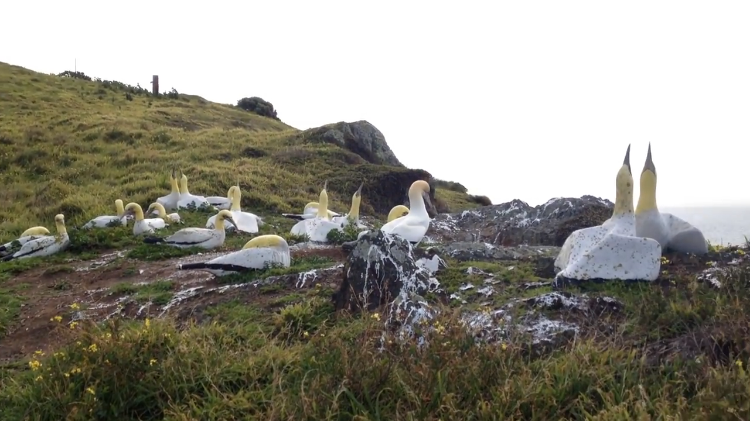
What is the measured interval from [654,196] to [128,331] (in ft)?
17.3

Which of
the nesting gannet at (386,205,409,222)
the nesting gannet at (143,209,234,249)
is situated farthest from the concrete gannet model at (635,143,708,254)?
the nesting gannet at (143,209,234,249)

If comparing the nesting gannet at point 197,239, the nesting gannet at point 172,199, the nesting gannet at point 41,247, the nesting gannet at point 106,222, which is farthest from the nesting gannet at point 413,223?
the nesting gannet at point 172,199

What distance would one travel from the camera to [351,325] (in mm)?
5230

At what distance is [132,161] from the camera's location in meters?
20.0

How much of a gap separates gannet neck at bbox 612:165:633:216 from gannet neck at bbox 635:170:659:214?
1.29 ft

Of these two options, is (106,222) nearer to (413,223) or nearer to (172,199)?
(172,199)

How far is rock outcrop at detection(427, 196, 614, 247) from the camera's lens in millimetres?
11789

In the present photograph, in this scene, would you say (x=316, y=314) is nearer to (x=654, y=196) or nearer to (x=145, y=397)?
(x=145, y=397)

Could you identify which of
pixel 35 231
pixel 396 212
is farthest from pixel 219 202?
pixel 396 212

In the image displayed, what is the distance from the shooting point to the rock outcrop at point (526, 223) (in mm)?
11789

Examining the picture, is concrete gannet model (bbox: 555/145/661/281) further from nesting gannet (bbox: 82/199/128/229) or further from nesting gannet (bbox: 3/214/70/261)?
nesting gannet (bbox: 82/199/128/229)

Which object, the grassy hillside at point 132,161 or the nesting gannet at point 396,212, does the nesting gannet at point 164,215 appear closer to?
the grassy hillside at point 132,161

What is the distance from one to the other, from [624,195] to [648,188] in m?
0.56

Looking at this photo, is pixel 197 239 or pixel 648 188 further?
pixel 197 239
